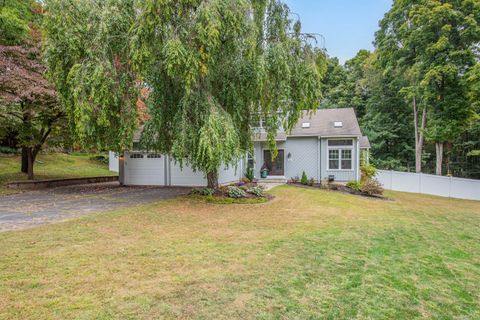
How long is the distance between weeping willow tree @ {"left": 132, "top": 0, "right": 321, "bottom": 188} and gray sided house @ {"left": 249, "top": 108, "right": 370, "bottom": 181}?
20.6 ft

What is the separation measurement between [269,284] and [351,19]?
61.5ft

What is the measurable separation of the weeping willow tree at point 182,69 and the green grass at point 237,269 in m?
3.19

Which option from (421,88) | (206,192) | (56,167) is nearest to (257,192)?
(206,192)

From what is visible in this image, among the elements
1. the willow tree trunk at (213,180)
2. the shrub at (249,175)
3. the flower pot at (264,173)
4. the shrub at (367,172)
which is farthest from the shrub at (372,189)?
the willow tree trunk at (213,180)

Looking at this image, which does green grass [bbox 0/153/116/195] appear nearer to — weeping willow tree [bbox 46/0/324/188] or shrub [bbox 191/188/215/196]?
weeping willow tree [bbox 46/0/324/188]

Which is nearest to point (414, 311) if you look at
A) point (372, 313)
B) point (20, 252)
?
point (372, 313)

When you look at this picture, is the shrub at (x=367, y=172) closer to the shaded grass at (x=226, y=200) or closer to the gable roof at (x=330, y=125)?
the gable roof at (x=330, y=125)

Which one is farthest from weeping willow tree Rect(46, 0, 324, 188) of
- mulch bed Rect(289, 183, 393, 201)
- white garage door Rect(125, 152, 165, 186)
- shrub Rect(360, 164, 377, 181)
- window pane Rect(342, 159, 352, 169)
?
shrub Rect(360, 164, 377, 181)

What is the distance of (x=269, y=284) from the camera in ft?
12.0

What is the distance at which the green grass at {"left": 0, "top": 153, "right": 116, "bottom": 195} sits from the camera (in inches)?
640

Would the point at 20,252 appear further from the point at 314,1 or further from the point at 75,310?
the point at 314,1

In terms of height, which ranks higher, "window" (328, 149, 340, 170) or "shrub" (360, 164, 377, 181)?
"window" (328, 149, 340, 170)

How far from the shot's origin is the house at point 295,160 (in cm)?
1566

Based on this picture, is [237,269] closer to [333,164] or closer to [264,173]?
[264,173]
